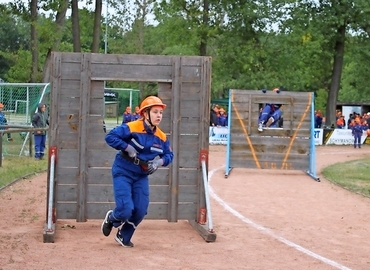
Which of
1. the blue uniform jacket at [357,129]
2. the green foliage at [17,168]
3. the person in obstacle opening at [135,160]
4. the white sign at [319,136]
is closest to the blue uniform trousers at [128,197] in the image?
the person in obstacle opening at [135,160]

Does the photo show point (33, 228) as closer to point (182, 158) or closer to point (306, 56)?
point (182, 158)

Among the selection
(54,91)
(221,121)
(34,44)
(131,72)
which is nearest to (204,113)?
(131,72)

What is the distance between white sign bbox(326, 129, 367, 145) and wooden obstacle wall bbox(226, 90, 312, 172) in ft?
70.8

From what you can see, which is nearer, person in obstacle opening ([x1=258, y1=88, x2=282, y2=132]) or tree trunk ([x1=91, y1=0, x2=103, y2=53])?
person in obstacle opening ([x1=258, y1=88, x2=282, y2=132])

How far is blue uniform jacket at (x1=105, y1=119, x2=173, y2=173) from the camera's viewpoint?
9914mm

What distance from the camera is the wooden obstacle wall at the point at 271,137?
21.9m

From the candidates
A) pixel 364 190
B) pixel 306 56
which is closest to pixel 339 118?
pixel 306 56

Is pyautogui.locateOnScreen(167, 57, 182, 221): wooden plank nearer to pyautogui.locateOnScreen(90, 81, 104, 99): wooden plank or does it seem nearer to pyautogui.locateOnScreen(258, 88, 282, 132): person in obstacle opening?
pyautogui.locateOnScreen(90, 81, 104, 99): wooden plank

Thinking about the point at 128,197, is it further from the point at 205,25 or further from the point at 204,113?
the point at 205,25

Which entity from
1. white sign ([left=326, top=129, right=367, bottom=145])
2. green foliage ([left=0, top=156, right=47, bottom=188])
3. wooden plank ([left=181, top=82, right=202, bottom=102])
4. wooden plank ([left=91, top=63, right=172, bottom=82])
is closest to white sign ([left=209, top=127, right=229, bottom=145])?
white sign ([left=326, top=129, right=367, bottom=145])

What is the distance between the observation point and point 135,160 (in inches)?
391

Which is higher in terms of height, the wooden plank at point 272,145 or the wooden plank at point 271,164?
the wooden plank at point 272,145

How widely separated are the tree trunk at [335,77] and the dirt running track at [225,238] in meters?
34.4

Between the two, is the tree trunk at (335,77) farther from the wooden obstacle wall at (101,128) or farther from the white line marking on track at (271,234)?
the wooden obstacle wall at (101,128)
